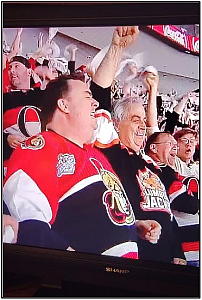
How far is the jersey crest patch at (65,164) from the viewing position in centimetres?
181

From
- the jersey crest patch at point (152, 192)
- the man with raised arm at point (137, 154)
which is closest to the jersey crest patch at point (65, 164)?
the man with raised arm at point (137, 154)

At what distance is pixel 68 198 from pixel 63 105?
29 centimetres

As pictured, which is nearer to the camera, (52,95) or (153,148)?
(153,148)

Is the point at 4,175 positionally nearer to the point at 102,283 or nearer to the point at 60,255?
the point at 60,255

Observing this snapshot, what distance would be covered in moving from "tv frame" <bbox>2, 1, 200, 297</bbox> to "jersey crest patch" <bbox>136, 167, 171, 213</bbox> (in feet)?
0.55

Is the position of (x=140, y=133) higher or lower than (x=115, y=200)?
higher

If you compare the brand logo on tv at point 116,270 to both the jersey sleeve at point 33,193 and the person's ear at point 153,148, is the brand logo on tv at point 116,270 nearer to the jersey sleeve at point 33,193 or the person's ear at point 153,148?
the jersey sleeve at point 33,193

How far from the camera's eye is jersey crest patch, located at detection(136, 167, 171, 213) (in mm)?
1713

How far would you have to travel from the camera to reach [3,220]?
1896mm

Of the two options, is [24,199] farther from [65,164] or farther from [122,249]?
[122,249]

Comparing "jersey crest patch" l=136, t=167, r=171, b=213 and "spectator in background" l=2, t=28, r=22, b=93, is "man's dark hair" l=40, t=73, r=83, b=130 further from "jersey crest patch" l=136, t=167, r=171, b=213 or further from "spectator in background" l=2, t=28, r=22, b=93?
"jersey crest patch" l=136, t=167, r=171, b=213

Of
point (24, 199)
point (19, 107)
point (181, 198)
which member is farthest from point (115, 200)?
point (19, 107)

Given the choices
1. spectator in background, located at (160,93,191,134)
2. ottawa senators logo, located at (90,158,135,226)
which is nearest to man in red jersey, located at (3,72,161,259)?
ottawa senators logo, located at (90,158,135,226)

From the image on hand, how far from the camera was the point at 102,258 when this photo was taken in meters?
1.79
